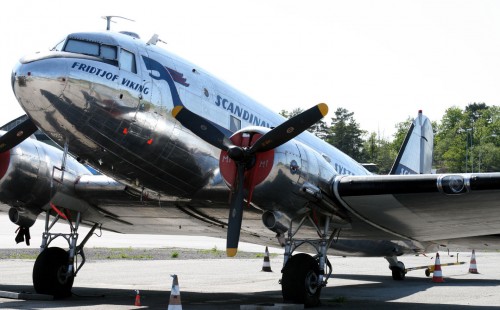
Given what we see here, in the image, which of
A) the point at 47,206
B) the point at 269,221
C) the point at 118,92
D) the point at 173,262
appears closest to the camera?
the point at 118,92

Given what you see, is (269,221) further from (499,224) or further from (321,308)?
(499,224)

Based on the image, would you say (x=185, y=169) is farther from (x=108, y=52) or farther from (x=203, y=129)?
A: (x=108, y=52)

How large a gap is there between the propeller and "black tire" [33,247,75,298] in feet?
13.5

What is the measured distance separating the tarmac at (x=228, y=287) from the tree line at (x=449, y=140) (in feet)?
307

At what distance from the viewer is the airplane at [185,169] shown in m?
12.5

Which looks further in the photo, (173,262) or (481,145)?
(481,145)

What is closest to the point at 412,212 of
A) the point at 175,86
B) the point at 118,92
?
the point at 175,86

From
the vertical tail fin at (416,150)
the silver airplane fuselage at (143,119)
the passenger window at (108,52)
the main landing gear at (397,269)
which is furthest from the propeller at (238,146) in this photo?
the main landing gear at (397,269)

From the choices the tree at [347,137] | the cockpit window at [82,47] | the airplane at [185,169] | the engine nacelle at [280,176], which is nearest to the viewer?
the airplane at [185,169]

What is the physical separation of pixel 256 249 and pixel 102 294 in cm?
2769

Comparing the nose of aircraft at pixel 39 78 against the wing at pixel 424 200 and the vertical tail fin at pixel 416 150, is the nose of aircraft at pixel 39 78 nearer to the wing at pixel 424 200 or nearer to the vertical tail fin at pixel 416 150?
the wing at pixel 424 200

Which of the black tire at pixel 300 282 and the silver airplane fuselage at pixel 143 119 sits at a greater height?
the silver airplane fuselage at pixel 143 119

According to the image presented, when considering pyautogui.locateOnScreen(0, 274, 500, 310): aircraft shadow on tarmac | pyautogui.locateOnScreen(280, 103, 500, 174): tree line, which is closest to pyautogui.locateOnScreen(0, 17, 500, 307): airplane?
pyautogui.locateOnScreen(0, 274, 500, 310): aircraft shadow on tarmac

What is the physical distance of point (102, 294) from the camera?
638 inches
